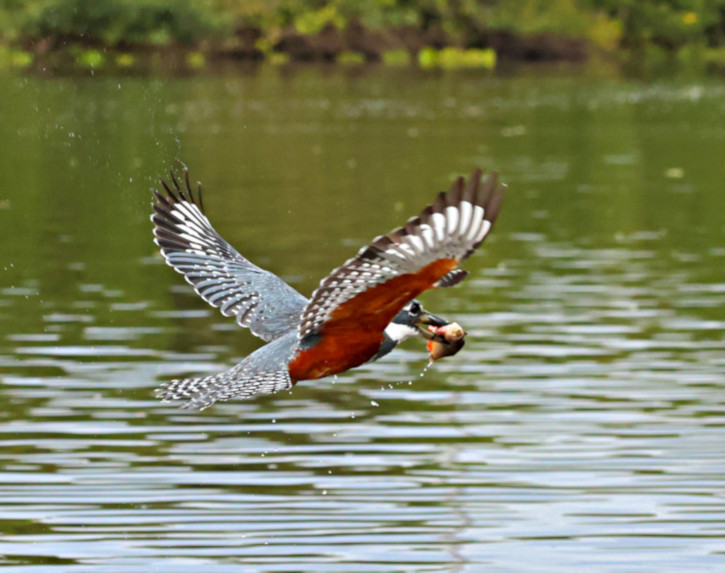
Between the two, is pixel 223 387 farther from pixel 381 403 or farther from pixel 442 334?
pixel 381 403

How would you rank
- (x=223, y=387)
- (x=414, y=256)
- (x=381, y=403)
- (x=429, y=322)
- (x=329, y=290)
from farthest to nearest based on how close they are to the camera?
1. (x=381, y=403)
2. (x=223, y=387)
3. (x=429, y=322)
4. (x=329, y=290)
5. (x=414, y=256)

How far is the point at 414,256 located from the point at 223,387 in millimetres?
1440

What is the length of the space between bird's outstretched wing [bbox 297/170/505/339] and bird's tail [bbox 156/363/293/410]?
0.52 m

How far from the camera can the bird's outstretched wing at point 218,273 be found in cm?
806

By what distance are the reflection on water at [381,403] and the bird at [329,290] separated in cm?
196

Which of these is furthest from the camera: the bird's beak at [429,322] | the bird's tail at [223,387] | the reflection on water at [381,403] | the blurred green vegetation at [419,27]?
the blurred green vegetation at [419,27]

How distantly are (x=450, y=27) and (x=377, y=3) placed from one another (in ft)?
15.6

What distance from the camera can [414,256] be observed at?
6.23 meters

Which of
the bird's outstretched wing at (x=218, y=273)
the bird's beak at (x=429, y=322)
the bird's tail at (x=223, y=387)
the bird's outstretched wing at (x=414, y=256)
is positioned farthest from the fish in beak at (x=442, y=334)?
the bird's outstretched wing at (x=218, y=273)

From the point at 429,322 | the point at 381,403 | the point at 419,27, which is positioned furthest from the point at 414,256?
the point at 419,27

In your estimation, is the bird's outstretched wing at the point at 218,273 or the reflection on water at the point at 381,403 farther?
the reflection on water at the point at 381,403

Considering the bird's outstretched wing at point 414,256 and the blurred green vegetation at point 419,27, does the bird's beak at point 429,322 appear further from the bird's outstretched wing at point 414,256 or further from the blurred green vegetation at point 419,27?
the blurred green vegetation at point 419,27

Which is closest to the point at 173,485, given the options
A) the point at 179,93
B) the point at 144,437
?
the point at 144,437

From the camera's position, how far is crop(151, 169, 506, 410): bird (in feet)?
19.9
